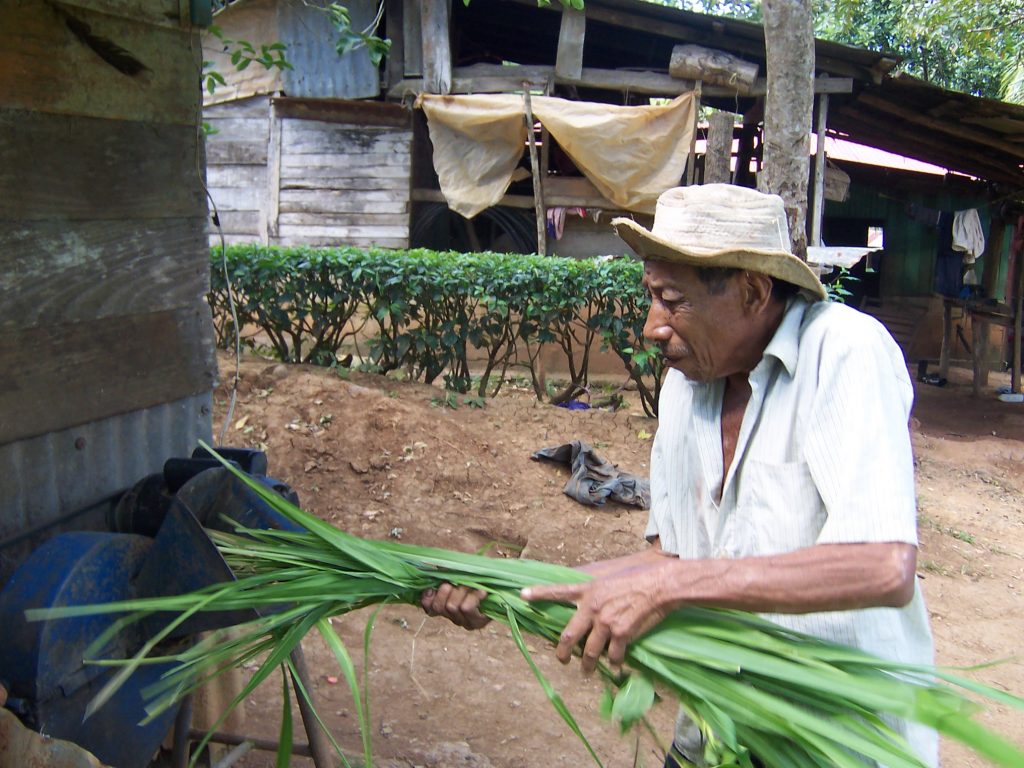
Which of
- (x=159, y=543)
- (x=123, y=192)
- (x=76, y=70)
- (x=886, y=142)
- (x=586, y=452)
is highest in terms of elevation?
(x=886, y=142)

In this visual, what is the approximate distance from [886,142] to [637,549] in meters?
8.84

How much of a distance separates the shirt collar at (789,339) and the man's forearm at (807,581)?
1.26ft


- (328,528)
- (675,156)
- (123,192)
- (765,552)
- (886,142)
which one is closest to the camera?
(765,552)

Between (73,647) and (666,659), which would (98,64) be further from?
(666,659)

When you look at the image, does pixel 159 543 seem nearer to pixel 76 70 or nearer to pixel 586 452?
pixel 76 70

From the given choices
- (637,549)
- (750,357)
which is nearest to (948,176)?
(637,549)

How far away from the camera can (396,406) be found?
6.11 meters

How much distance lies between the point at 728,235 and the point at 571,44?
833cm

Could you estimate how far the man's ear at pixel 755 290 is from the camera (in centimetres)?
177

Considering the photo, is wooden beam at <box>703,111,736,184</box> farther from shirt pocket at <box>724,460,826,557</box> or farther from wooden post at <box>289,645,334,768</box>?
shirt pocket at <box>724,460,826,557</box>

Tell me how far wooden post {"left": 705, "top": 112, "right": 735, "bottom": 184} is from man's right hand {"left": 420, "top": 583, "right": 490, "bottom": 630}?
8.07m

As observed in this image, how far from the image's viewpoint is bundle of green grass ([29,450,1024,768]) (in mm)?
1396

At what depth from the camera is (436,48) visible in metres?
9.52

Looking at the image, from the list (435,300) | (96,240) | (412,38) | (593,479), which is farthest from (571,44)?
(96,240)
